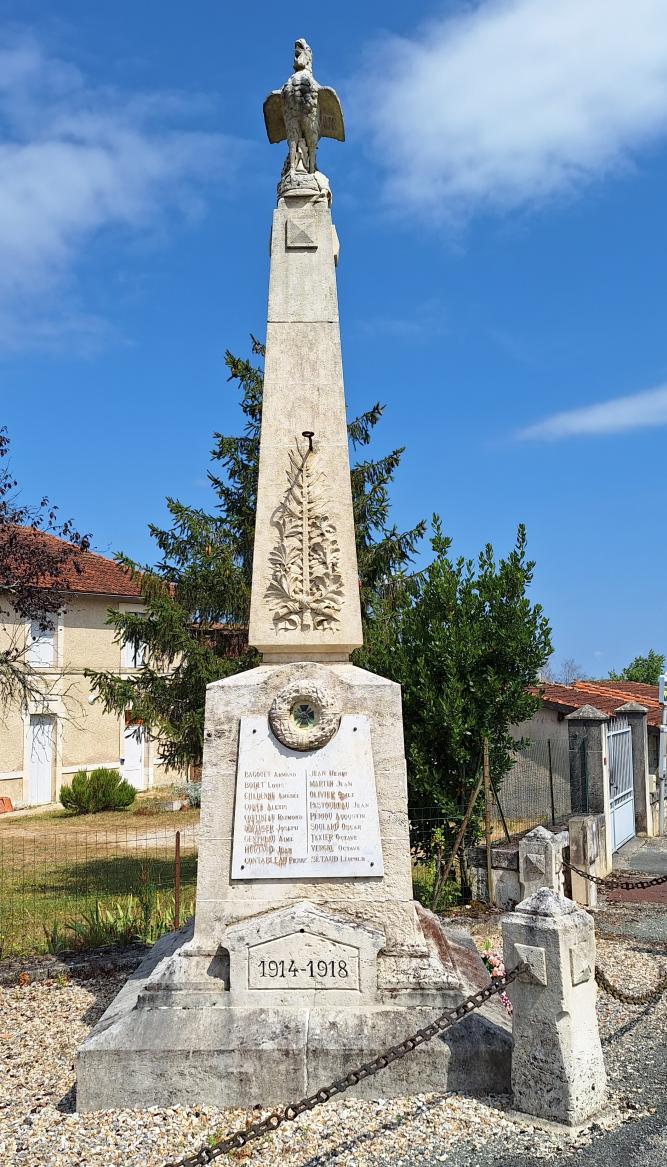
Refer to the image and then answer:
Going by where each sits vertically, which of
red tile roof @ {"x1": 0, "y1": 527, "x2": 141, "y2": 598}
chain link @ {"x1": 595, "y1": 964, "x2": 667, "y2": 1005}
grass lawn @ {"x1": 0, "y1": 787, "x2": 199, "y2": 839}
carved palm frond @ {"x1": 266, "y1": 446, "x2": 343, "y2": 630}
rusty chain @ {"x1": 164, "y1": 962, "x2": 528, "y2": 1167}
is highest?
red tile roof @ {"x1": 0, "y1": 527, "x2": 141, "y2": 598}

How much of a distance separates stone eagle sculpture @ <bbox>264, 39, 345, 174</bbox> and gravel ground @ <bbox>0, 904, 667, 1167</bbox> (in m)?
5.61

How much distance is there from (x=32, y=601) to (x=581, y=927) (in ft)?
32.7

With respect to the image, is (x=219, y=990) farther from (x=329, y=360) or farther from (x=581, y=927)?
(x=329, y=360)

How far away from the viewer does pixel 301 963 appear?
4.48 m

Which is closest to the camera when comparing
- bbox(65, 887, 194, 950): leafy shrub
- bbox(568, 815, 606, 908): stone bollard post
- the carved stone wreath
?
the carved stone wreath

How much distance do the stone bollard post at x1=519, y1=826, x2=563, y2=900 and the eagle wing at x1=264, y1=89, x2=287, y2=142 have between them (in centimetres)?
630

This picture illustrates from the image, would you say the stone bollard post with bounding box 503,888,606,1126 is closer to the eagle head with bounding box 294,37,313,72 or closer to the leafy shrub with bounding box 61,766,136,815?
the eagle head with bounding box 294,37,313,72

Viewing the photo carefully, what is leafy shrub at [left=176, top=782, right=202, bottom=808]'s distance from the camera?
21.8 m

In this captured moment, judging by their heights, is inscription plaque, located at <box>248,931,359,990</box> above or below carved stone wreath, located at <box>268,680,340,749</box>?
below

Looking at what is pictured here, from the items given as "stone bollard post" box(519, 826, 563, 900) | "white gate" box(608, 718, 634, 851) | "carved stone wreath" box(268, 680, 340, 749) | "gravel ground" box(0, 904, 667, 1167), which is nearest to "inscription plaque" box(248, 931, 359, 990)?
"gravel ground" box(0, 904, 667, 1167)

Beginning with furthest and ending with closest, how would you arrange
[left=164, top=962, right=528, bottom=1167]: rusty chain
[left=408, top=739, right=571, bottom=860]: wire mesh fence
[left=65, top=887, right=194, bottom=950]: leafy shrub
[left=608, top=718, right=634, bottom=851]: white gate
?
[left=408, top=739, right=571, bottom=860]: wire mesh fence → [left=608, top=718, right=634, bottom=851]: white gate → [left=65, top=887, right=194, bottom=950]: leafy shrub → [left=164, top=962, right=528, bottom=1167]: rusty chain

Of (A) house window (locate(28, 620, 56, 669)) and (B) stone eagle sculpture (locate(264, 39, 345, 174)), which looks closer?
(B) stone eagle sculpture (locate(264, 39, 345, 174))

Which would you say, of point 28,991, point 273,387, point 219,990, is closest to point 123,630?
point 28,991

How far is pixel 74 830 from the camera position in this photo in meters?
17.9
